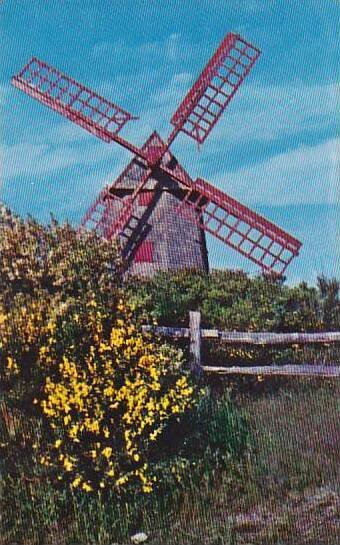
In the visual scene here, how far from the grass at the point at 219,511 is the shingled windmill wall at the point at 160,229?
352cm

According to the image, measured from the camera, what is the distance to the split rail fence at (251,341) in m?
7.50

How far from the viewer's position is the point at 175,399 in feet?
20.1

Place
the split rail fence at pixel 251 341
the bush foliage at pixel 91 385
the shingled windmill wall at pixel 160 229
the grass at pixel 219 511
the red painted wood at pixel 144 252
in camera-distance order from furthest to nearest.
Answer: the shingled windmill wall at pixel 160 229, the red painted wood at pixel 144 252, the split rail fence at pixel 251 341, the bush foliage at pixel 91 385, the grass at pixel 219 511

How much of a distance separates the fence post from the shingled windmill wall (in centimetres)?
175

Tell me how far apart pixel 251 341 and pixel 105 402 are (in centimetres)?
231

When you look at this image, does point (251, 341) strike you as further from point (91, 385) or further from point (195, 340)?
point (91, 385)

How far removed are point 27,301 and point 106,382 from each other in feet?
3.46

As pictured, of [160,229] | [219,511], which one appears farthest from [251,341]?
[160,229]

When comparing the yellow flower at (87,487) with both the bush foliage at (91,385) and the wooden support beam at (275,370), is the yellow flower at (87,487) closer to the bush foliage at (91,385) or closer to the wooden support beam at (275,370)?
the bush foliage at (91,385)

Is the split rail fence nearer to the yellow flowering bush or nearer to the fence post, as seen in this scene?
the fence post

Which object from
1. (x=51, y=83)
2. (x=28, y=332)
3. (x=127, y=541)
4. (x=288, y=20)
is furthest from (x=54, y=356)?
(x=51, y=83)

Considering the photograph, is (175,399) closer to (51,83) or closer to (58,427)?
(58,427)

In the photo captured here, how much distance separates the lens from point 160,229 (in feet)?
34.0

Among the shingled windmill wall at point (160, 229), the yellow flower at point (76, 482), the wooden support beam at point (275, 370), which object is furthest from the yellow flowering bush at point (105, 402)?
the shingled windmill wall at point (160, 229)
